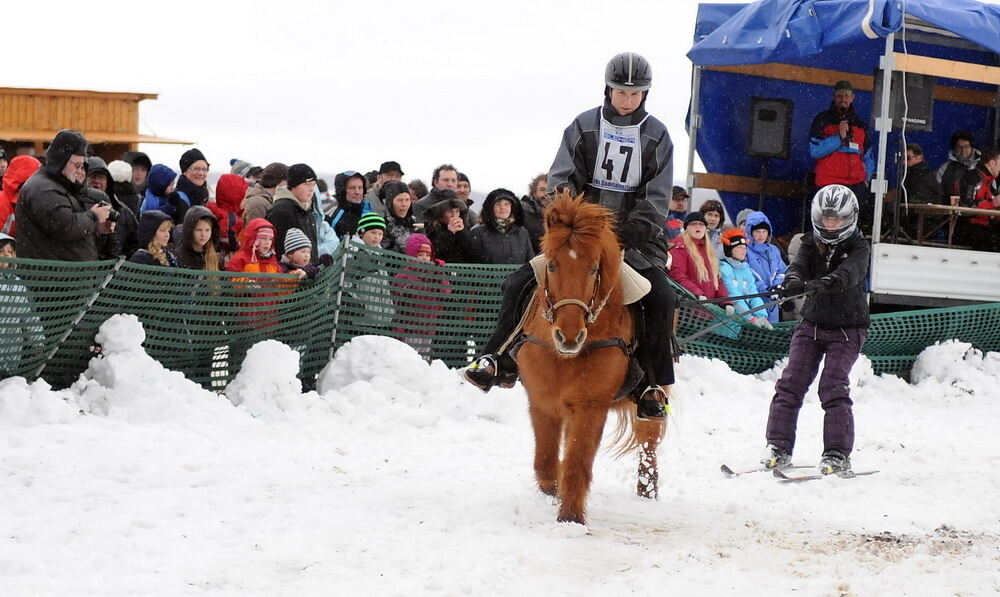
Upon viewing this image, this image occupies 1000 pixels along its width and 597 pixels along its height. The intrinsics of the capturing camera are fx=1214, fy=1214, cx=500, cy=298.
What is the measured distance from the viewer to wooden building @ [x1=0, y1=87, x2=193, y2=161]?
2089 centimetres

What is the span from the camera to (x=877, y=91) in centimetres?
1296

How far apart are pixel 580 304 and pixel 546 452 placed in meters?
1.21

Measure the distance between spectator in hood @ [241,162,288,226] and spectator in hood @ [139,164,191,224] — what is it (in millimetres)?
541

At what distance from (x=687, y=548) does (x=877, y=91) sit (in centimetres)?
848

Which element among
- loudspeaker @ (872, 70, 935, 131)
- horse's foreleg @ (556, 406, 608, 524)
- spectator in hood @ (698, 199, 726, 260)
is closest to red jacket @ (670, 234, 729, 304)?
spectator in hood @ (698, 199, 726, 260)

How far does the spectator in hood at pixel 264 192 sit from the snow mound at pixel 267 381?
2015 mm

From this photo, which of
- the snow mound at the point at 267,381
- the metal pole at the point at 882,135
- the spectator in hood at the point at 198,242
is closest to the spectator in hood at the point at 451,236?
the spectator in hood at the point at 198,242

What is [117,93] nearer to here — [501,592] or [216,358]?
[216,358]

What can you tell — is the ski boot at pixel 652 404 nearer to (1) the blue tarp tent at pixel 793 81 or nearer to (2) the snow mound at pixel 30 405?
(2) the snow mound at pixel 30 405

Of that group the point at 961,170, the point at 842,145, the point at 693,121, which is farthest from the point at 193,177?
the point at 961,170

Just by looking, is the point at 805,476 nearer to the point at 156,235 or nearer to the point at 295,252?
the point at 295,252

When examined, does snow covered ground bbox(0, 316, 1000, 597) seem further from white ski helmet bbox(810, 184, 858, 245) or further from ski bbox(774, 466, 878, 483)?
white ski helmet bbox(810, 184, 858, 245)

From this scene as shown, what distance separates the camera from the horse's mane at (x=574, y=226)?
6.07 meters

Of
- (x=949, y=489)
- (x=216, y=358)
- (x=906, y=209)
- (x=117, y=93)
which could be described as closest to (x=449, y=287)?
(x=216, y=358)
